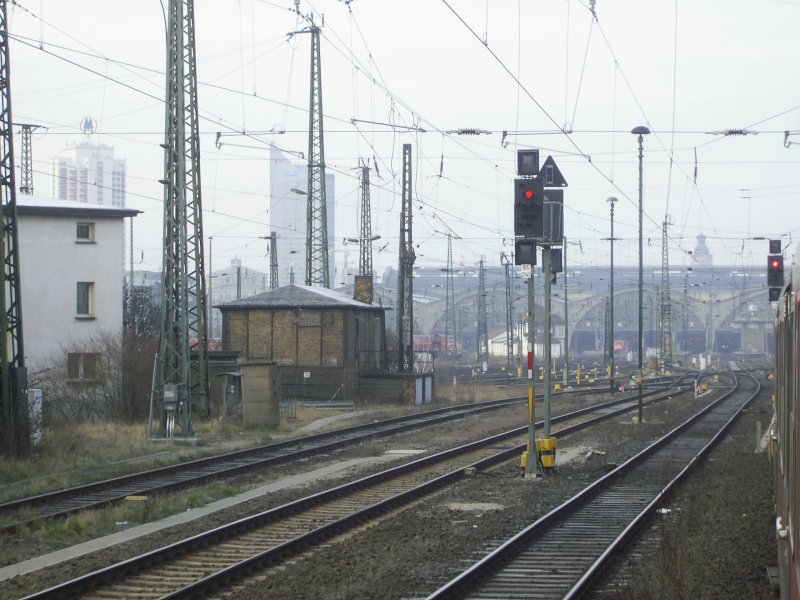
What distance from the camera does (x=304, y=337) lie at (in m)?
44.8

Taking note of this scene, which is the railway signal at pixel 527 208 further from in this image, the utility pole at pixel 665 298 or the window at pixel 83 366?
the utility pole at pixel 665 298

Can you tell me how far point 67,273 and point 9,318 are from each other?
1874 centimetres

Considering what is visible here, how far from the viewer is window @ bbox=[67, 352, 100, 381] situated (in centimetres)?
3312

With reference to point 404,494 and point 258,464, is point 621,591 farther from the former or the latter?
point 258,464

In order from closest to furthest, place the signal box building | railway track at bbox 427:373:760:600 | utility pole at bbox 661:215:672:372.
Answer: railway track at bbox 427:373:760:600 < the signal box building < utility pole at bbox 661:215:672:372

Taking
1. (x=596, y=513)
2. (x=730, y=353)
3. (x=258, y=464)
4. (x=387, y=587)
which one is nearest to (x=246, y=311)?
(x=258, y=464)

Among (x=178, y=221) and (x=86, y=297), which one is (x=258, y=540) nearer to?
(x=178, y=221)

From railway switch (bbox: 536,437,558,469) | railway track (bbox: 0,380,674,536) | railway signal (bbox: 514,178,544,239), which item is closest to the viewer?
railway track (bbox: 0,380,674,536)

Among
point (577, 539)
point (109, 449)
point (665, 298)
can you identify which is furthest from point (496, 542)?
point (665, 298)

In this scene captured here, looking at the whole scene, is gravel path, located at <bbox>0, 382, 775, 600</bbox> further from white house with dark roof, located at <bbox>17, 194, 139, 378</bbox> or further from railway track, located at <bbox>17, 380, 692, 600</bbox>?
white house with dark roof, located at <bbox>17, 194, 139, 378</bbox>

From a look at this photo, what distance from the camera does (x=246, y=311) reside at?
150 feet

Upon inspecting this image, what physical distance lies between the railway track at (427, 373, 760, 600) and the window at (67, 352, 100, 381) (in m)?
17.9

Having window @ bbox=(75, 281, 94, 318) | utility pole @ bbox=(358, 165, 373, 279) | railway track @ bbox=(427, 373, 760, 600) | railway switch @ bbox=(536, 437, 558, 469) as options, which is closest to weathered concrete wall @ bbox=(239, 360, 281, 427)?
window @ bbox=(75, 281, 94, 318)

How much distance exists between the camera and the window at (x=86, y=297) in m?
39.1
